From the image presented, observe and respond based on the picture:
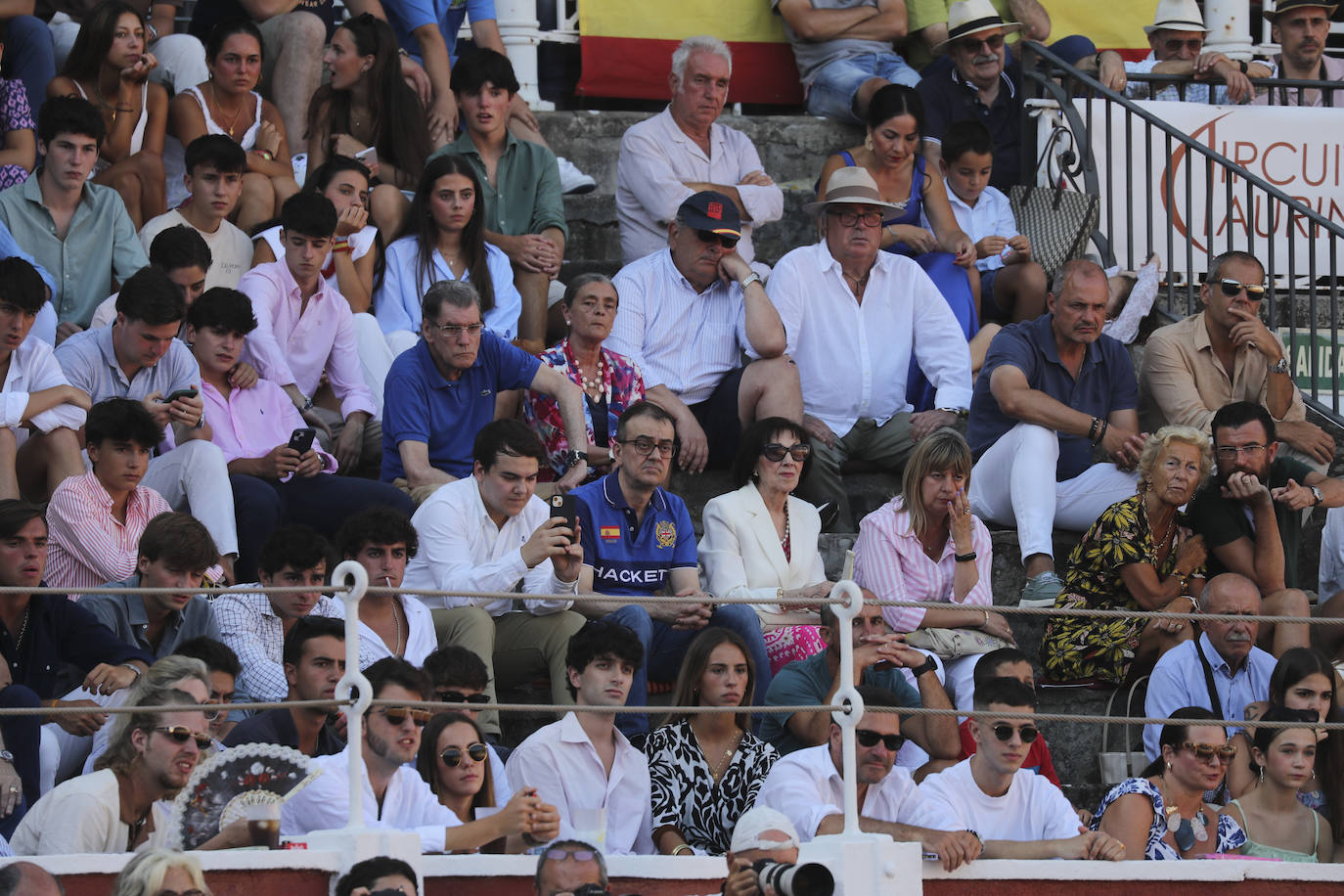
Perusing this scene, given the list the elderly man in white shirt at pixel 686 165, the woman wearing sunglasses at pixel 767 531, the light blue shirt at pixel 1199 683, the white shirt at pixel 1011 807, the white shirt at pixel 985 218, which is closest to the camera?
the white shirt at pixel 1011 807

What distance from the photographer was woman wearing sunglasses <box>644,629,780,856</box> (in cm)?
632

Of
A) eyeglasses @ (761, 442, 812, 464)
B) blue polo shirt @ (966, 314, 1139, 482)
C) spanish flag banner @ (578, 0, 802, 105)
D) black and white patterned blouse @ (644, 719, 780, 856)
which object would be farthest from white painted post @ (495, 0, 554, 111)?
black and white patterned blouse @ (644, 719, 780, 856)

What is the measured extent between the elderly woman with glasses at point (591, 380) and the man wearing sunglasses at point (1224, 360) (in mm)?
2216

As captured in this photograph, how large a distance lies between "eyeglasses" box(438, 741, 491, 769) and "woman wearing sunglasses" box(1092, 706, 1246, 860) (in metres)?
1.82

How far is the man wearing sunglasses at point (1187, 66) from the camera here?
1027 centimetres

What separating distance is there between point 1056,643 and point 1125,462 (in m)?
1.07

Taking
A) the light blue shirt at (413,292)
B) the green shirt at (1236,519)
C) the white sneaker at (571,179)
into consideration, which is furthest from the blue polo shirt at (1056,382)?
the white sneaker at (571,179)

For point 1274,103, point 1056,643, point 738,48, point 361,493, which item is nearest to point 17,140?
point 361,493

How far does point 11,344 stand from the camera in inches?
281

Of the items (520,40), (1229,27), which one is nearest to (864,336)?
(520,40)

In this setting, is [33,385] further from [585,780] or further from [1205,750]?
[1205,750]

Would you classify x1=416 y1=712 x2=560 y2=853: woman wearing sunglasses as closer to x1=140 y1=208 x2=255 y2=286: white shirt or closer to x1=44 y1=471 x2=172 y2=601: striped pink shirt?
x1=44 y1=471 x2=172 y2=601: striped pink shirt

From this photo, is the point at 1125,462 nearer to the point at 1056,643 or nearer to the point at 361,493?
the point at 1056,643

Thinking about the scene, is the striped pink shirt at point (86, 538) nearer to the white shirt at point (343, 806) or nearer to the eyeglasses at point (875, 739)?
the white shirt at point (343, 806)
